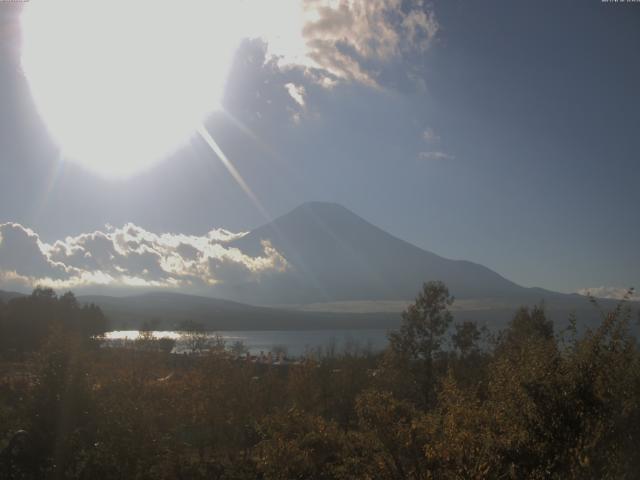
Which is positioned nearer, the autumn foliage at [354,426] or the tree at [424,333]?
the autumn foliage at [354,426]

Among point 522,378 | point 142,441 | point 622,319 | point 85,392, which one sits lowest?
point 142,441

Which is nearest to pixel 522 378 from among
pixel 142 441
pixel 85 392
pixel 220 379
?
pixel 142 441

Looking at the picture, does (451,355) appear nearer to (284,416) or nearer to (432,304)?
(432,304)

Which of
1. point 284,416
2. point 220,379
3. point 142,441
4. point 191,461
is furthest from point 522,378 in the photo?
point 220,379

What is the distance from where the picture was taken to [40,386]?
11.4 m

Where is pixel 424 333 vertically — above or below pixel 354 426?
above

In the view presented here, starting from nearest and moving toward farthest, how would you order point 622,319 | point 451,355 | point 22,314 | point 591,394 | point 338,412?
1. point 591,394
2. point 622,319
3. point 338,412
4. point 451,355
5. point 22,314

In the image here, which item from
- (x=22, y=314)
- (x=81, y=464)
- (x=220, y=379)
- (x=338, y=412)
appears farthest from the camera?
(x=22, y=314)

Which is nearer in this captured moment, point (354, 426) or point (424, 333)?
point (354, 426)

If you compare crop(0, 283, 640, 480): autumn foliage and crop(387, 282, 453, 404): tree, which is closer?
crop(0, 283, 640, 480): autumn foliage

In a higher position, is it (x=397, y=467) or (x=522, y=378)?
(x=522, y=378)

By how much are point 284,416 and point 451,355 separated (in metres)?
17.8

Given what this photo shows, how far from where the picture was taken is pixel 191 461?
12.0m

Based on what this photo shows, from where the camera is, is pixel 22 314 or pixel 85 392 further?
pixel 22 314
